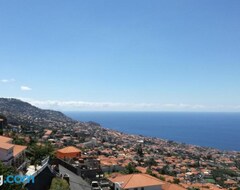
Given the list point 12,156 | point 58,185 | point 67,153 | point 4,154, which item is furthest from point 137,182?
point 67,153

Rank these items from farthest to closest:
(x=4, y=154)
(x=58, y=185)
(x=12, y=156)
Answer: (x=12, y=156), (x=4, y=154), (x=58, y=185)

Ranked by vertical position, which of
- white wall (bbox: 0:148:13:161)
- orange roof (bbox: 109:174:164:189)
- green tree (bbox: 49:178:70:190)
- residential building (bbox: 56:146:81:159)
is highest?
white wall (bbox: 0:148:13:161)

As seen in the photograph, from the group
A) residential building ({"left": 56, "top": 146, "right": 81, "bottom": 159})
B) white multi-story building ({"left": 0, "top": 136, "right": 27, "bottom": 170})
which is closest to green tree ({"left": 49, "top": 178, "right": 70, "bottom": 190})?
white multi-story building ({"left": 0, "top": 136, "right": 27, "bottom": 170})

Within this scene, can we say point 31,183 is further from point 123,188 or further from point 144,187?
point 144,187

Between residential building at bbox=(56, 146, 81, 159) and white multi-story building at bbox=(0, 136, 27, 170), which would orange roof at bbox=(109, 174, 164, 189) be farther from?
residential building at bbox=(56, 146, 81, 159)

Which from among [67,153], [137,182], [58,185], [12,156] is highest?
[12,156]

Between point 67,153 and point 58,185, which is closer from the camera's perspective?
point 58,185

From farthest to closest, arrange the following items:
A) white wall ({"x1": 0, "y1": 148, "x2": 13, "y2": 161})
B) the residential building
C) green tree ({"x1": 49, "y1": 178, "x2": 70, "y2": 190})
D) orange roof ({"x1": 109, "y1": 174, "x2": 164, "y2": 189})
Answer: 1. the residential building
2. orange roof ({"x1": 109, "y1": 174, "x2": 164, "y2": 189})
3. white wall ({"x1": 0, "y1": 148, "x2": 13, "y2": 161})
4. green tree ({"x1": 49, "y1": 178, "x2": 70, "y2": 190})

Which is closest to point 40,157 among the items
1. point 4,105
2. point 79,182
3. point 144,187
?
point 79,182

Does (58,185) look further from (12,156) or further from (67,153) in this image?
(67,153)

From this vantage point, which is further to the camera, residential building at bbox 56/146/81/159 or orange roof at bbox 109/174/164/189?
residential building at bbox 56/146/81/159

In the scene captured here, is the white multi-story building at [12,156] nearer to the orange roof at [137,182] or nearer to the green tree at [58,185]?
the green tree at [58,185]

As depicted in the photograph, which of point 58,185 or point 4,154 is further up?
point 4,154

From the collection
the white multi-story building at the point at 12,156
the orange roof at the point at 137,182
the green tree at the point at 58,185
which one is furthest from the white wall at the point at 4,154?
the orange roof at the point at 137,182
